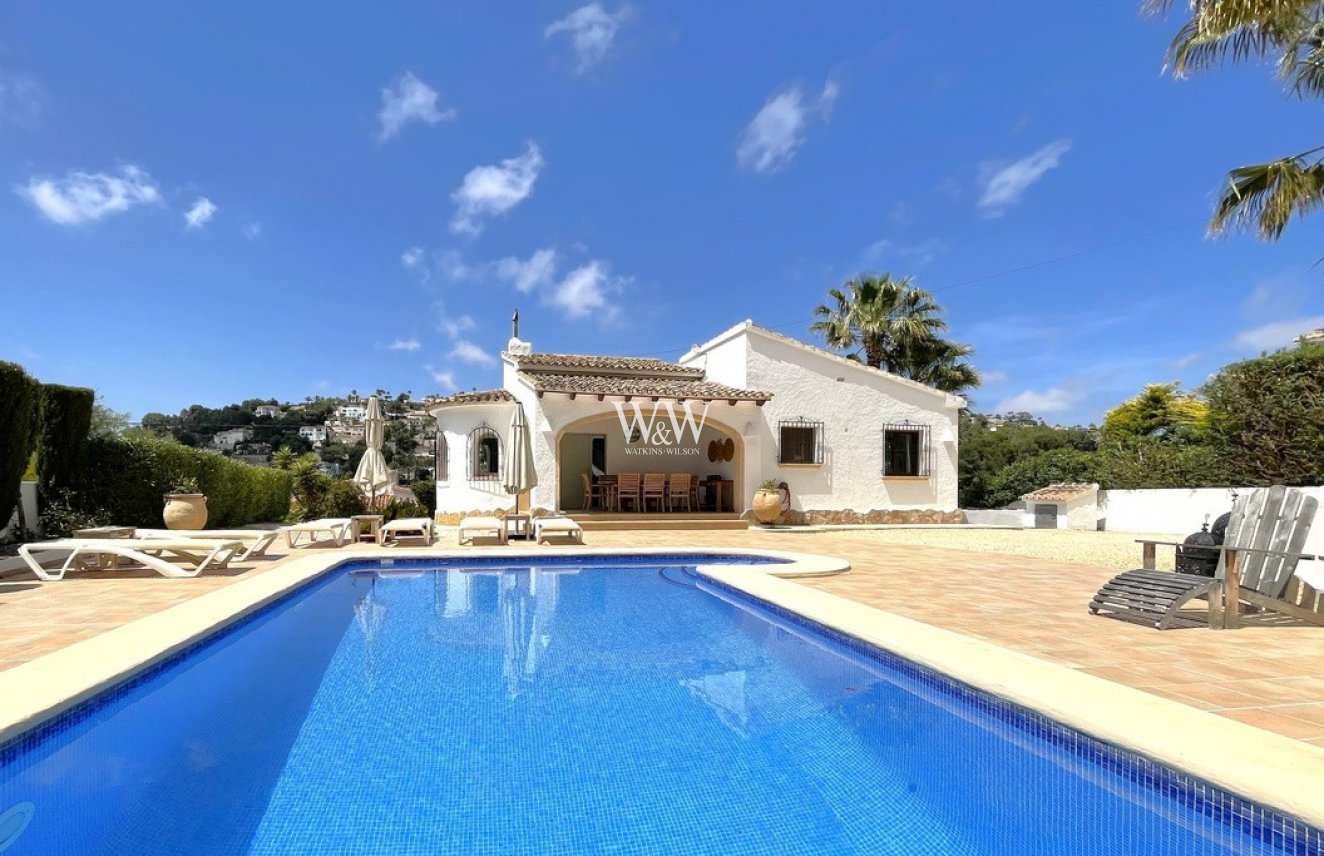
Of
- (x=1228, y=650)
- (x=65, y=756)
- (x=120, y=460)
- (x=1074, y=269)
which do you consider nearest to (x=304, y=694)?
(x=65, y=756)

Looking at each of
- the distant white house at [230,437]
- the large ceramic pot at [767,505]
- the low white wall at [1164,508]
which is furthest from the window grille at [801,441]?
the distant white house at [230,437]

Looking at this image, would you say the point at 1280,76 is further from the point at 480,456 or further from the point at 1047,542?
the point at 480,456

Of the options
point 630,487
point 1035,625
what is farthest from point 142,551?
point 630,487

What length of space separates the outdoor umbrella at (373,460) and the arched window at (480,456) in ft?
7.55

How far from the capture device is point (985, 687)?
366 centimetres

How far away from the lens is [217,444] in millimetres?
59656

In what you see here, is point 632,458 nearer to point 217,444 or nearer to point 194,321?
point 194,321

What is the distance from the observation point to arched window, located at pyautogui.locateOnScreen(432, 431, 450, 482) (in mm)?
17234

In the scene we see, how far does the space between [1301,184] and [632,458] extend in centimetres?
1496

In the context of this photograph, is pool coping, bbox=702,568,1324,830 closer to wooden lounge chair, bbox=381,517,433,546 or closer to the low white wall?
wooden lounge chair, bbox=381,517,433,546

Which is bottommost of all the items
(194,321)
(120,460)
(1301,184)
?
(120,460)

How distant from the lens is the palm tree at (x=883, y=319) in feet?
71.8

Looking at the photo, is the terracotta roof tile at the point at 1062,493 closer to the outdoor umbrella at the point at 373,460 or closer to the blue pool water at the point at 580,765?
the blue pool water at the point at 580,765
